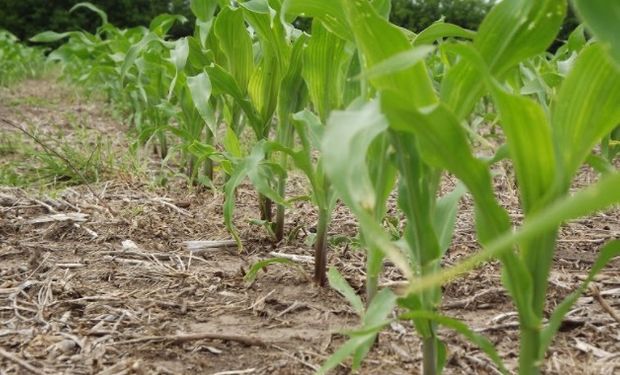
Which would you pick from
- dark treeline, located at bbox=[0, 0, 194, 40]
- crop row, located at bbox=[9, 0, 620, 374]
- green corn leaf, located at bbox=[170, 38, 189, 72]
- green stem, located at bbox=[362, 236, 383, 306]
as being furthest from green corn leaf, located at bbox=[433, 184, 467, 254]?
dark treeline, located at bbox=[0, 0, 194, 40]

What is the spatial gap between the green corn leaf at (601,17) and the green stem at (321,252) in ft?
3.03

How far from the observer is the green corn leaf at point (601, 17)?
23.5 inches

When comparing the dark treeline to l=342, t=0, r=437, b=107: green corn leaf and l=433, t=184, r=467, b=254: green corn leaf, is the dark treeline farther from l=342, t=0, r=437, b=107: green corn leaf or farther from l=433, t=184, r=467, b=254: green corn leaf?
l=342, t=0, r=437, b=107: green corn leaf

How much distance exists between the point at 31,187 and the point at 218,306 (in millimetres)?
1434

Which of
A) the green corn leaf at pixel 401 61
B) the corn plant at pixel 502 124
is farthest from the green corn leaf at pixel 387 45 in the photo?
the green corn leaf at pixel 401 61

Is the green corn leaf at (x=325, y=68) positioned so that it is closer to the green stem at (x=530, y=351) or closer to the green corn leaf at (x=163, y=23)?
the green stem at (x=530, y=351)

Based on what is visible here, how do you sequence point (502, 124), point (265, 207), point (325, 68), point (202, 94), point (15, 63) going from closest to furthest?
point (502, 124)
point (325, 68)
point (202, 94)
point (265, 207)
point (15, 63)

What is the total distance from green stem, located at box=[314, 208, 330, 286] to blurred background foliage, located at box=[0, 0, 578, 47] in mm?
13282

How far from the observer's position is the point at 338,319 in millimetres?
1361

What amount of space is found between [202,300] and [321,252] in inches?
11.5

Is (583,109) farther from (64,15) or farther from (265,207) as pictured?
(64,15)

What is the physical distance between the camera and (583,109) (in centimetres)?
78

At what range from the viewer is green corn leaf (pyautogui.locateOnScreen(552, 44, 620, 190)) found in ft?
2.50

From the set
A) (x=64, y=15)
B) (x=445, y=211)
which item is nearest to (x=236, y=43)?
(x=445, y=211)
